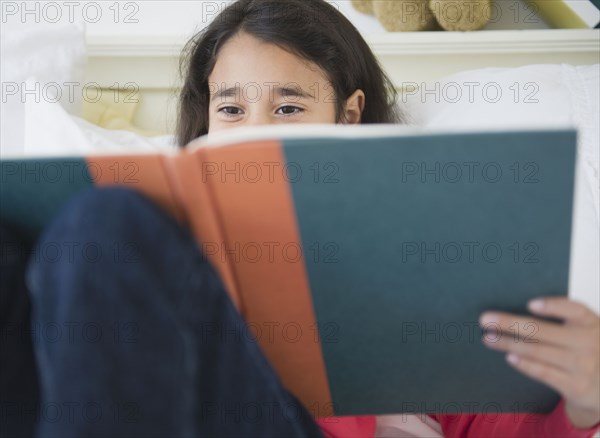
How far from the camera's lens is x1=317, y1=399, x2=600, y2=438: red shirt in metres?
0.68

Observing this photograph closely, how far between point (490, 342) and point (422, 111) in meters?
0.77

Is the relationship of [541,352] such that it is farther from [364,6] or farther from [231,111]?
[364,6]

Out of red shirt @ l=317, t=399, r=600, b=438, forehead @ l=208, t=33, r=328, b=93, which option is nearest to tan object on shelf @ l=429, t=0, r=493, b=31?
forehead @ l=208, t=33, r=328, b=93

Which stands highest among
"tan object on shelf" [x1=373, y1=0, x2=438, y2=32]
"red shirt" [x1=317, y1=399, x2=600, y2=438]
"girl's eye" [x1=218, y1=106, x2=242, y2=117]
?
"tan object on shelf" [x1=373, y1=0, x2=438, y2=32]

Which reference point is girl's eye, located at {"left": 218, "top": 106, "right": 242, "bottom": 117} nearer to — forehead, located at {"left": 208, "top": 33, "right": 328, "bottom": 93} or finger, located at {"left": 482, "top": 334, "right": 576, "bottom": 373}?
forehead, located at {"left": 208, "top": 33, "right": 328, "bottom": 93}

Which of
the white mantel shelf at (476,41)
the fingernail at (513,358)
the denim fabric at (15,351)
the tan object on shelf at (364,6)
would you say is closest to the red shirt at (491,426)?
the fingernail at (513,358)

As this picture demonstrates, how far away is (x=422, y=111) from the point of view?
1295 mm

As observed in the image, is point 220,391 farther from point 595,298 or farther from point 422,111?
point 422,111

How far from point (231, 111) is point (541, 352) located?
28.2 inches

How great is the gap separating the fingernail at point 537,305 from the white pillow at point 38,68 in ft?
3.47

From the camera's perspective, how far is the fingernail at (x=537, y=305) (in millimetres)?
580

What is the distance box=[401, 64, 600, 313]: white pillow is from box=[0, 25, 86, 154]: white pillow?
0.74 metres

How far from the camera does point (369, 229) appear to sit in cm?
57

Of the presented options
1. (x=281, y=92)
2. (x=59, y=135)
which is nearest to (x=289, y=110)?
(x=281, y=92)
